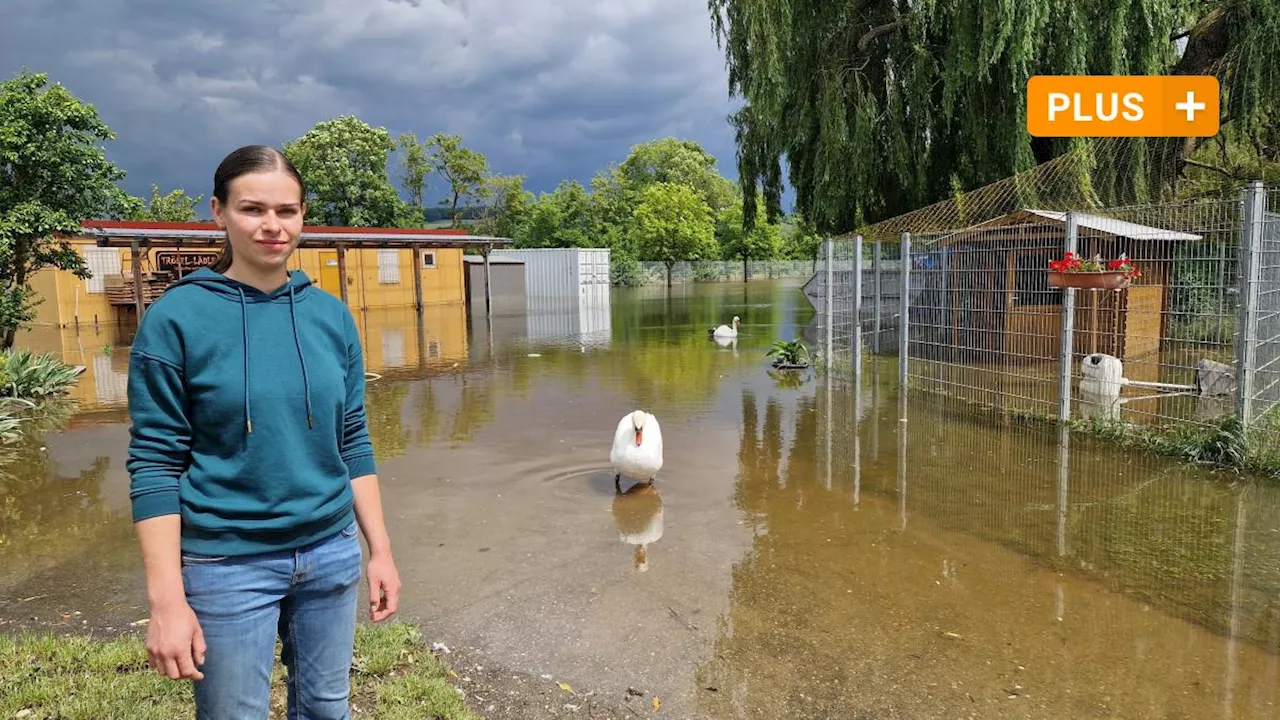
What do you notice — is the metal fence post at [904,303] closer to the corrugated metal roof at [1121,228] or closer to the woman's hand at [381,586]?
the corrugated metal roof at [1121,228]

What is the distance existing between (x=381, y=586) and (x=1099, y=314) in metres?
9.78

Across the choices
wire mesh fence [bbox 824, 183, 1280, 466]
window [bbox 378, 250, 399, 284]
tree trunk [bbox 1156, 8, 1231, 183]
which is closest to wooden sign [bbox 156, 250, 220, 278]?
window [bbox 378, 250, 399, 284]

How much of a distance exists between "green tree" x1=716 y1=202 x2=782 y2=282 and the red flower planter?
1982 inches

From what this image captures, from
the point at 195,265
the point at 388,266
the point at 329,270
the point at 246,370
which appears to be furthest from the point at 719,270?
the point at 246,370

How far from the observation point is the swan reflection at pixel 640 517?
512 cm

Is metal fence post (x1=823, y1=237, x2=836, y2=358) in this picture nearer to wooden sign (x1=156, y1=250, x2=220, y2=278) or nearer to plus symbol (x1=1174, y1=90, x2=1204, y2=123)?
plus symbol (x1=1174, y1=90, x2=1204, y2=123)

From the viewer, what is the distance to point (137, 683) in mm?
3176

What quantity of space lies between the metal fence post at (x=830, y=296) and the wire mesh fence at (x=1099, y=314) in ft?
0.15

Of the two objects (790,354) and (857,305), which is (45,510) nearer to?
(857,305)

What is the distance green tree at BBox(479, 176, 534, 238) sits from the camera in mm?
63188

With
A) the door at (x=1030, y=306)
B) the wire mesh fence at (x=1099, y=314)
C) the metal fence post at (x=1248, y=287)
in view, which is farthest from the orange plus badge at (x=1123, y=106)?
the metal fence post at (x=1248, y=287)

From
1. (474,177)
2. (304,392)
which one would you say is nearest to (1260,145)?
(304,392)

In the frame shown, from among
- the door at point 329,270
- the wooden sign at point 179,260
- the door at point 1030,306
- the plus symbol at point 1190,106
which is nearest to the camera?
the door at point 1030,306

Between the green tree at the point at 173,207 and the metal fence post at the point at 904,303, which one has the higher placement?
the green tree at the point at 173,207
